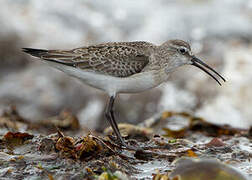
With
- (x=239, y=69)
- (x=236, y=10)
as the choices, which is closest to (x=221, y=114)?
(x=239, y=69)

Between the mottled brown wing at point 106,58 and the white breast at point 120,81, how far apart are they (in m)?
0.08

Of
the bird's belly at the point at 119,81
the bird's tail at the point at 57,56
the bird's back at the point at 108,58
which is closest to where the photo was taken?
the bird's belly at the point at 119,81

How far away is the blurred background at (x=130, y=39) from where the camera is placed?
13.0 meters

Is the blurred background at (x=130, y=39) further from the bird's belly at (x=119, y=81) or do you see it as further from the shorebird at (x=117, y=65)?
the bird's belly at (x=119, y=81)

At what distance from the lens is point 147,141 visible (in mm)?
7086

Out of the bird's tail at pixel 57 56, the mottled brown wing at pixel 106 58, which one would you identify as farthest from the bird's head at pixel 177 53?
the bird's tail at pixel 57 56

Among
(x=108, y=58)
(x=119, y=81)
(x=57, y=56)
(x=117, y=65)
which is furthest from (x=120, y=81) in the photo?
(x=57, y=56)

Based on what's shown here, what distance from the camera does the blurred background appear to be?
13016 millimetres

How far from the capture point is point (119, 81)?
22.7 feet

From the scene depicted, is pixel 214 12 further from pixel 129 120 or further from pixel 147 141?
pixel 147 141

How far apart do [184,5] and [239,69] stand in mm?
4958

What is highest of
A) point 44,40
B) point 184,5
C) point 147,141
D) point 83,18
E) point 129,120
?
point 184,5

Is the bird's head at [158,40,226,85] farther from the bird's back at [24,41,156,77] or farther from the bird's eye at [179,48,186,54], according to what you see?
the bird's back at [24,41,156,77]

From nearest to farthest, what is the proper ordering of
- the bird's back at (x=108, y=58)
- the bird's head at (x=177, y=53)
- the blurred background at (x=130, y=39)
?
the bird's back at (x=108, y=58)
the bird's head at (x=177, y=53)
the blurred background at (x=130, y=39)
